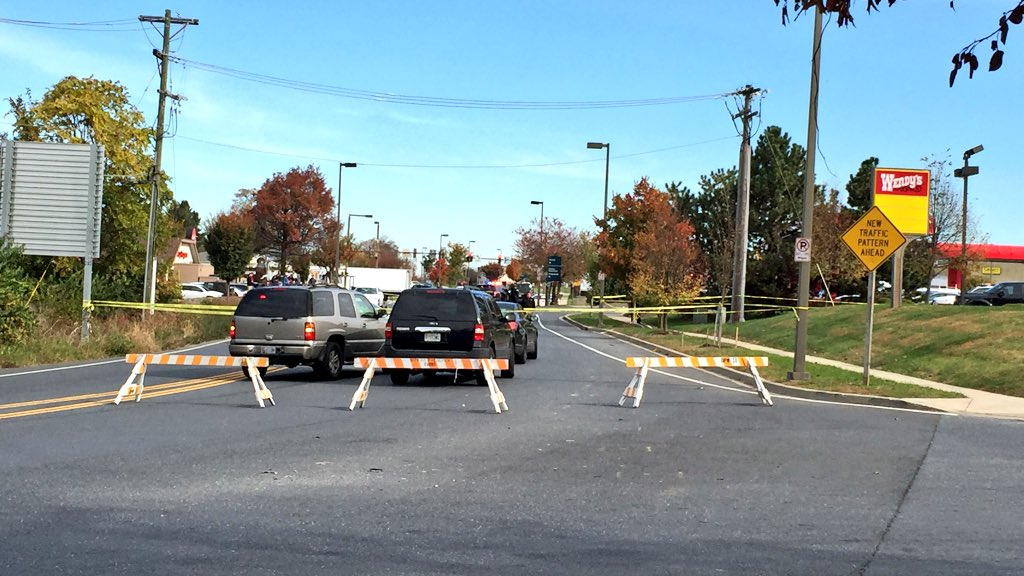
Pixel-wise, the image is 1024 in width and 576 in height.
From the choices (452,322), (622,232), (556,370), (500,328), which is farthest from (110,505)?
(622,232)

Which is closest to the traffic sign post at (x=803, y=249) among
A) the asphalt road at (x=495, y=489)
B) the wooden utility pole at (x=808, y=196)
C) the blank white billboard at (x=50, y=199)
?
the wooden utility pole at (x=808, y=196)

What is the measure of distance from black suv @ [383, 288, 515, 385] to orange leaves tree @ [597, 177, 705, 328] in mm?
23829

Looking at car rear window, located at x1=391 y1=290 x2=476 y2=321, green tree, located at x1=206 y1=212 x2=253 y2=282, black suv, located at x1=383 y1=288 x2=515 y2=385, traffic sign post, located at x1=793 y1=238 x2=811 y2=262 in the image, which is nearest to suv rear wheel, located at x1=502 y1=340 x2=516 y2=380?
black suv, located at x1=383 y1=288 x2=515 y2=385

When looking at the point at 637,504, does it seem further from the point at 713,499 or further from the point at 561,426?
the point at 561,426

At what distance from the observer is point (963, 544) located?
7020 mm

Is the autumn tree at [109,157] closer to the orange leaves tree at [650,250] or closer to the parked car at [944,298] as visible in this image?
the orange leaves tree at [650,250]

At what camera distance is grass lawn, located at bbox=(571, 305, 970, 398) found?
703 inches

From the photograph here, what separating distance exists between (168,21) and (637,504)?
32.9 metres

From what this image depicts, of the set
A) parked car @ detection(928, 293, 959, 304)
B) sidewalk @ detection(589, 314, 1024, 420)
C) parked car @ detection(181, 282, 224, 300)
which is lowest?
sidewalk @ detection(589, 314, 1024, 420)

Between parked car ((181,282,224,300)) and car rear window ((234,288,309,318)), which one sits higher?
car rear window ((234,288,309,318))

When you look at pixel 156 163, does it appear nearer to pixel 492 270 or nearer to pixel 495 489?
pixel 495 489

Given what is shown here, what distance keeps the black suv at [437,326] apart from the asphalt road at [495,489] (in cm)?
276

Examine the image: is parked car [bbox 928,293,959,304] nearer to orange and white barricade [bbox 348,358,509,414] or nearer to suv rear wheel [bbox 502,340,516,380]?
suv rear wheel [bbox 502,340,516,380]

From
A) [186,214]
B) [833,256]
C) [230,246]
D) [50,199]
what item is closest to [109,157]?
[50,199]
